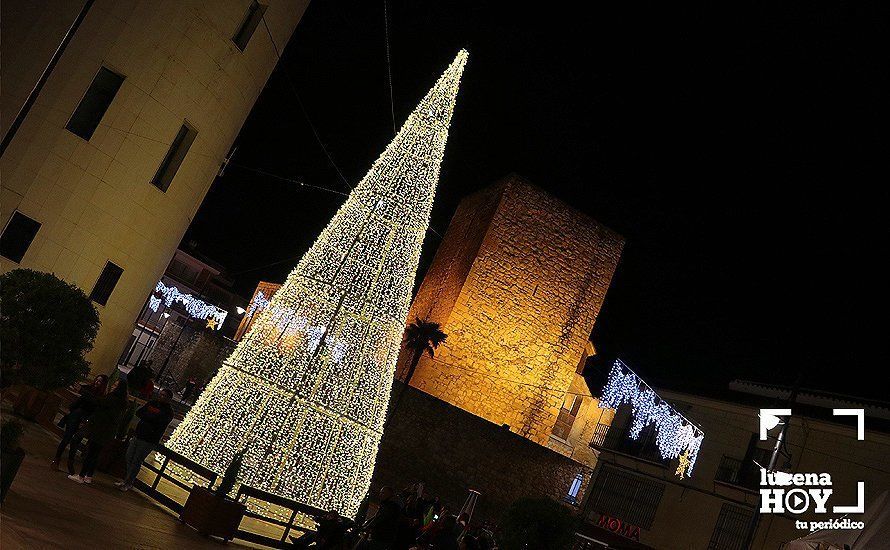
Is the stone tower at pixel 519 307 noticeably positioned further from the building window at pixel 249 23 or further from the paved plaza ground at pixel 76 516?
the paved plaza ground at pixel 76 516

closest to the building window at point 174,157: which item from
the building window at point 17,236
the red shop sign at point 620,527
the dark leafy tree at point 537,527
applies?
the building window at point 17,236

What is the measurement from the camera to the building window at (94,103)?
1371 centimetres

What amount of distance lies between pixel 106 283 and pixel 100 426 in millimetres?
6464

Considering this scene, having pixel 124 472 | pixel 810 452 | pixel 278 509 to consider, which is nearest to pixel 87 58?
pixel 124 472

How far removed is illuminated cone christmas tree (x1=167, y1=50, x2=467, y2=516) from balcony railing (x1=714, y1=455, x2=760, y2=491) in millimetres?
14976

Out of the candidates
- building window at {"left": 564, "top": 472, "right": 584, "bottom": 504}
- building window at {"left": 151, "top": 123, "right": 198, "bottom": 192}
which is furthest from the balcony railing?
building window at {"left": 151, "top": 123, "right": 198, "bottom": 192}

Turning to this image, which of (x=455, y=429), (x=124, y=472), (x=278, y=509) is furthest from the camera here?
(x=455, y=429)

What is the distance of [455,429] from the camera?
→ 26.0 metres

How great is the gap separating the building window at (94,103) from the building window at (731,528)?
1942 centimetres

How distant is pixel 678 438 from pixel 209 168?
600 inches

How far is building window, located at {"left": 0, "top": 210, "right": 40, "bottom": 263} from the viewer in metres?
13.3

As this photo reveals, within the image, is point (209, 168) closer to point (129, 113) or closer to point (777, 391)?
point (129, 113)

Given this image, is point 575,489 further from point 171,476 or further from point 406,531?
point 406,531

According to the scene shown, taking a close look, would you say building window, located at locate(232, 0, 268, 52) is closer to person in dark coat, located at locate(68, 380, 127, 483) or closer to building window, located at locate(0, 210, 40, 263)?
building window, located at locate(0, 210, 40, 263)
